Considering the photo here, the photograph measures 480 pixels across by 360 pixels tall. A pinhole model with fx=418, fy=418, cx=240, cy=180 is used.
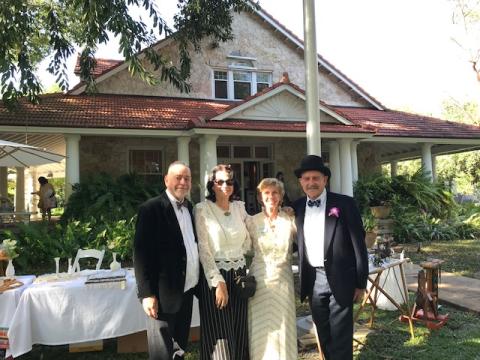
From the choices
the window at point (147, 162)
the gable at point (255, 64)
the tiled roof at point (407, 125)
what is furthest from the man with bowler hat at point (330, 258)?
the gable at point (255, 64)

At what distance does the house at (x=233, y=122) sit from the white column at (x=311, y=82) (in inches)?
251

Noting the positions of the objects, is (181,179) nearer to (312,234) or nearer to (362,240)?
(312,234)

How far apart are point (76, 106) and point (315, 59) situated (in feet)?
30.4

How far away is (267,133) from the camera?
12195 millimetres

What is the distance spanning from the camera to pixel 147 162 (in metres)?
15.0

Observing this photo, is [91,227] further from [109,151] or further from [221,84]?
[221,84]

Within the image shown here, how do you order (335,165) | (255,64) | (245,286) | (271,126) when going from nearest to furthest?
(245,286) → (271,126) → (335,165) → (255,64)

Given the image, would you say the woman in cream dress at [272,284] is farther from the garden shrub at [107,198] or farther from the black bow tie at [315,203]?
the garden shrub at [107,198]

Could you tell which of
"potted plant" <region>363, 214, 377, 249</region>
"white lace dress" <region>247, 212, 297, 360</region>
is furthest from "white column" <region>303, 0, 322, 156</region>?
"potted plant" <region>363, 214, 377, 249</region>

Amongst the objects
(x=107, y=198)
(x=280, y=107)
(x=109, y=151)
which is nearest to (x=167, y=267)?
(x=107, y=198)

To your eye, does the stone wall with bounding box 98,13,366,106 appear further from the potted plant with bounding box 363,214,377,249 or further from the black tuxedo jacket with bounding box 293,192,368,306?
the black tuxedo jacket with bounding box 293,192,368,306

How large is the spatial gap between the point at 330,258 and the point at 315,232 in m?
0.23

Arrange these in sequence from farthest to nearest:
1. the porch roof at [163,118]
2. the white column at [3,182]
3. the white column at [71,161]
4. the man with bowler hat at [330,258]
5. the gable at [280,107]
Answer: the white column at [3,182] < the gable at [280,107] < the white column at [71,161] < the porch roof at [163,118] < the man with bowler hat at [330,258]

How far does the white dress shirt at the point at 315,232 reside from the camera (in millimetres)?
3266
